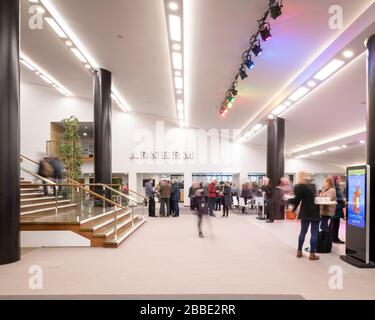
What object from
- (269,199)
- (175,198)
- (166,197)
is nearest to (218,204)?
(175,198)

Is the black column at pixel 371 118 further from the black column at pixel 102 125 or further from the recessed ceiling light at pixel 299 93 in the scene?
the black column at pixel 102 125

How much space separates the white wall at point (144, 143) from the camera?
18.3 metres

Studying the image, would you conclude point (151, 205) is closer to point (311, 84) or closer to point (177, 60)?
point (177, 60)

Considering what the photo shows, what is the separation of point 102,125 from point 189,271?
7.66 meters

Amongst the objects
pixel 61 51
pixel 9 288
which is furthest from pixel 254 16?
pixel 61 51

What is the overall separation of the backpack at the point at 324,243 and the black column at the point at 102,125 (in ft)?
25.1

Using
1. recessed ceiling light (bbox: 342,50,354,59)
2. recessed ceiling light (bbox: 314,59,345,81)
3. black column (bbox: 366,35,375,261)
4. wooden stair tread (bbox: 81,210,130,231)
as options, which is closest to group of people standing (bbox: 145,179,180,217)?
wooden stair tread (bbox: 81,210,130,231)

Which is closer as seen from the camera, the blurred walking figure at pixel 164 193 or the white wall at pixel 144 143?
the blurred walking figure at pixel 164 193

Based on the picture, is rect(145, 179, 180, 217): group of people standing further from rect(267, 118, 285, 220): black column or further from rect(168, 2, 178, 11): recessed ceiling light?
rect(168, 2, 178, 11): recessed ceiling light

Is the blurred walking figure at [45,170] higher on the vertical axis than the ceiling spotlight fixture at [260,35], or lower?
lower

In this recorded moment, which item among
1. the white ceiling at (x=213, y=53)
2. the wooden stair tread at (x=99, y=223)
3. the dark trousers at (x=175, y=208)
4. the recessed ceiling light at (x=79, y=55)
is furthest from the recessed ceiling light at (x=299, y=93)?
the recessed ceiling light at (x=79, y=55)

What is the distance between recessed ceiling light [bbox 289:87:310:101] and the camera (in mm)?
9078

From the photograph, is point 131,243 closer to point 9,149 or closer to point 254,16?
point 9,149

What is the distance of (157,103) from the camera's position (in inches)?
637
